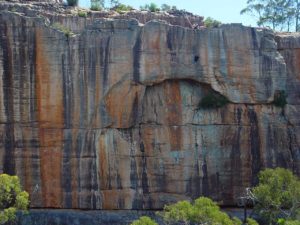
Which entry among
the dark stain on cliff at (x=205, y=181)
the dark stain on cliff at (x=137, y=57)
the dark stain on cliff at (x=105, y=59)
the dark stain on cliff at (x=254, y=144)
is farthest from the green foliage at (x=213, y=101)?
the dark stain on cliff at (x=105, y=59)

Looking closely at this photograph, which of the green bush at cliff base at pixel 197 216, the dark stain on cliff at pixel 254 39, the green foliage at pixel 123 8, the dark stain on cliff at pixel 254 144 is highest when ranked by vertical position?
the green foliage at pixel 123 8

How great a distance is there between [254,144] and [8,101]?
10054 millimetres

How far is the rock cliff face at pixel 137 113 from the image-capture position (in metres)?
23.8

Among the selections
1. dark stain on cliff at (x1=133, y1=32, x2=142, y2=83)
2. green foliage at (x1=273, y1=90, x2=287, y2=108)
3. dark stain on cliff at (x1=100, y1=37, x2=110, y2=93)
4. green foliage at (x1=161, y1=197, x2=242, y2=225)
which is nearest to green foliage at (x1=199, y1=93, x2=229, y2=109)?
green foliage at (x1=273, y1=90, x2=287, y2=108)

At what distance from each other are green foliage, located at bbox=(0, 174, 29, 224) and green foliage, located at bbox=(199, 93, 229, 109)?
27.8 ft

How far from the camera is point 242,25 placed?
2477 centimetres

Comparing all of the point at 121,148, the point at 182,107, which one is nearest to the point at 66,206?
the point at 121,148

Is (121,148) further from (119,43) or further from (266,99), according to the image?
(266,99)

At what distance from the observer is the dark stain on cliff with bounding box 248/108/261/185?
25016 mm

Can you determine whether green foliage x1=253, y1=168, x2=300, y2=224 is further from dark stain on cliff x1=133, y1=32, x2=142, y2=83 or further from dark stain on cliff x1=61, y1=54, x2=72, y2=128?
dark stain on cliff x1=61, y1=54, x2=72, y2=128

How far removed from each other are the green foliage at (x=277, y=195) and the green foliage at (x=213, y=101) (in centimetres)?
428

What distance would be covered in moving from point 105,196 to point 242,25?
8.84 metres

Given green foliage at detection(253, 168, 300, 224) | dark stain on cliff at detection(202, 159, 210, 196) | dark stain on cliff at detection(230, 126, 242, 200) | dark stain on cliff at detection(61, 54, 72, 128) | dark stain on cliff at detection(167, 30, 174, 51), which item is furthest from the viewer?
dark stain on cliff at detection(230, 126, 242, 200)

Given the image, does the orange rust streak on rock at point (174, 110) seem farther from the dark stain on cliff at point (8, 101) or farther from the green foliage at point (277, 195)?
the dark stain on cliff at point (8, 101)
